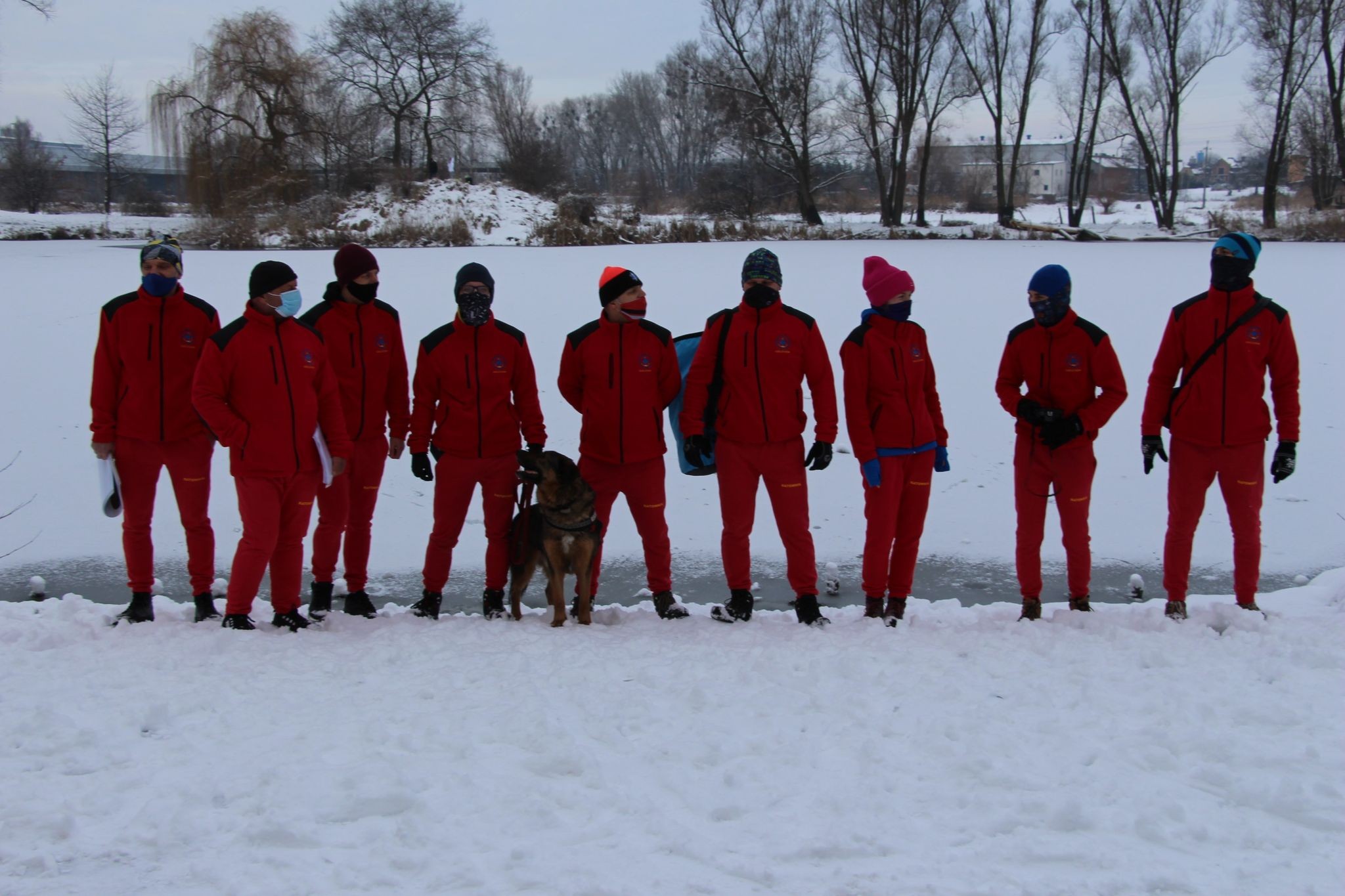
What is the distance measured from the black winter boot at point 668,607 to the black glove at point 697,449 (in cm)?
70

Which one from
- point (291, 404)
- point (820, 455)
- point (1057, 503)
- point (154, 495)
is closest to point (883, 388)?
point (820, 455)

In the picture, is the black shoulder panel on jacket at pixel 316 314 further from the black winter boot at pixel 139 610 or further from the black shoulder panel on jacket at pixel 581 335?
the black winter boot at pixel 139 610

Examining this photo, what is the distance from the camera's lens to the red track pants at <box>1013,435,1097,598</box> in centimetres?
465

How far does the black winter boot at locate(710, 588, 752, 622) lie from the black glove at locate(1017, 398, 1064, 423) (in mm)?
1661

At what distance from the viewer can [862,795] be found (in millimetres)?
2695

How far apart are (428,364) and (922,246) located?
1677 cm

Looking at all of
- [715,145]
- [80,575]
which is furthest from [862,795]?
[715,145]

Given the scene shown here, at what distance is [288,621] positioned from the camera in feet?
14.3

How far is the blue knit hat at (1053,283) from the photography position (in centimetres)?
454

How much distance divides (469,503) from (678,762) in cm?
231

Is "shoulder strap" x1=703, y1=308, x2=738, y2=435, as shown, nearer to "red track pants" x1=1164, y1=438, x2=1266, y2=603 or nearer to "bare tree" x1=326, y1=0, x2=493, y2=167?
"red track pants" x1=1164, y1=438, x2=1266, y2=603

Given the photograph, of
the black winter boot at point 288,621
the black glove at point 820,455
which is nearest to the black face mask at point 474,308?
the black winter boot at point 288,621

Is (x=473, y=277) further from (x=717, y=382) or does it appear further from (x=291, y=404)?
(x=717, y=382)

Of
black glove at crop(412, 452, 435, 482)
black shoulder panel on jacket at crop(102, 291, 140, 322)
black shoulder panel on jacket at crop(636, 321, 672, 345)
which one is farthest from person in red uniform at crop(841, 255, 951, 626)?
black shoulder panel on jacket at crop(102, 291, 140, 322)
